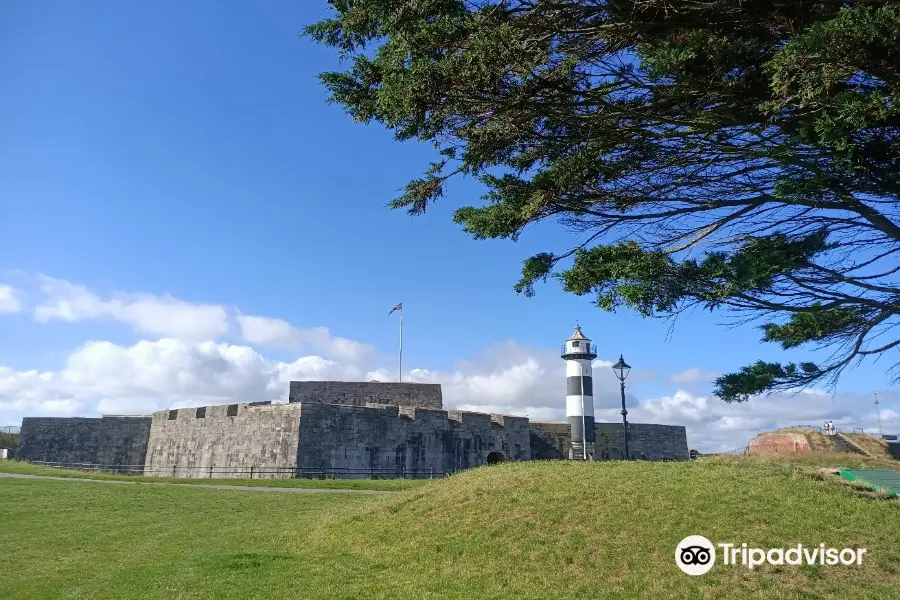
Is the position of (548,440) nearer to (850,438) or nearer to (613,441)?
(613,441)

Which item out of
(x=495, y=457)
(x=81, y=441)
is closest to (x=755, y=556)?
(x=495, y=457)

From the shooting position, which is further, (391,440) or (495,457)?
(495,457)

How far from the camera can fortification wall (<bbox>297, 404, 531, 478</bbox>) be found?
26.3m

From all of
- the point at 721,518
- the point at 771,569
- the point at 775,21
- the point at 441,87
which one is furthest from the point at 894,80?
the point at 721,518

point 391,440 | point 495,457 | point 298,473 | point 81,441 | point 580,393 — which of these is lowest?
point 298,473

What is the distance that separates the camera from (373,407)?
27891mm

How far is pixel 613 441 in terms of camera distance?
110 feet

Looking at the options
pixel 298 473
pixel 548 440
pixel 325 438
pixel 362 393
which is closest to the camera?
pixel 298 473

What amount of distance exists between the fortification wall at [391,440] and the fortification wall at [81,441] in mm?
14614

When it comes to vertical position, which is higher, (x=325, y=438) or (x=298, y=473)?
(x=325, y=438)

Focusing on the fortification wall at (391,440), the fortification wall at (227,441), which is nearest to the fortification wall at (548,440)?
the fortification wall at (391,440)

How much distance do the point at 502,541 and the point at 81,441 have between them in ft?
111

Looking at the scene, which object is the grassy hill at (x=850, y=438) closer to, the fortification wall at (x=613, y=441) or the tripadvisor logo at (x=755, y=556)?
the fortification wall at (x=613, y=441)

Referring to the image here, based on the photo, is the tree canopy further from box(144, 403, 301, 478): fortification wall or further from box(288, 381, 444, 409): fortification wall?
box(288, 381, 444, 409): fortification wall
